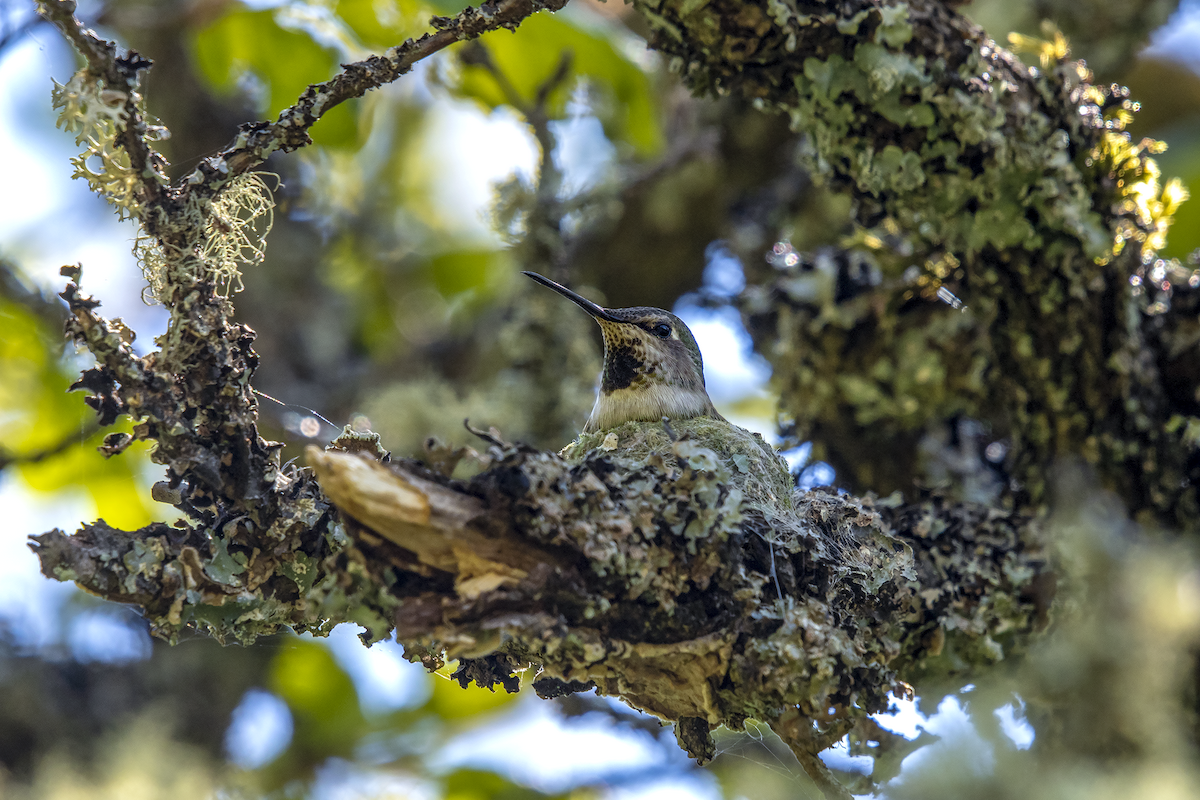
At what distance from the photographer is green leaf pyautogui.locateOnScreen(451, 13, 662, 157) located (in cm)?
438

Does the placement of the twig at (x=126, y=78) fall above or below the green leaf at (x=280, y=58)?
below

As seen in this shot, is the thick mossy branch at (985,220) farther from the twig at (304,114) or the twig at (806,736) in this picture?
the twig at (806,736)

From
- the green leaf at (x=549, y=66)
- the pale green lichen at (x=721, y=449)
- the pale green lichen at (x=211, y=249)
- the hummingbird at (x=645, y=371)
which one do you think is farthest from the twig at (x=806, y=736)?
the green leaf at (x=549, y=66)

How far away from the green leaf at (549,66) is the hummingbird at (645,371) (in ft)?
3.52

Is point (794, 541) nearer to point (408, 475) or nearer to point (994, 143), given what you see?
point (408, 475)

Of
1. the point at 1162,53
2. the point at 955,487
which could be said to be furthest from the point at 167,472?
the point at 1162,53

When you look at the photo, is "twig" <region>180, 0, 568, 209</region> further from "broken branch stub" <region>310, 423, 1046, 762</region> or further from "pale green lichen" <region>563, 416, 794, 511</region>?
"pale green lichen" <region>563, 416, 794, 511</region>

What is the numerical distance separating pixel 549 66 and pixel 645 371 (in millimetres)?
1753

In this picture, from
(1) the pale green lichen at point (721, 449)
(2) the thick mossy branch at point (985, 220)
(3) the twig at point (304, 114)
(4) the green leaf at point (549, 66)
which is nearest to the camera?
(3) the twig at point (304, 114)

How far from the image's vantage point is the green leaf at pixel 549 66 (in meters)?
4.38

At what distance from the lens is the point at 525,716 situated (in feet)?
18.2

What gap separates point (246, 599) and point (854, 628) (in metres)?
1.28

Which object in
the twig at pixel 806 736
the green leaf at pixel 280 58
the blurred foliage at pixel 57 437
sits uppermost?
the green leaf at pixel 280 58

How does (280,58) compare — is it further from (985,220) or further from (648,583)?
(648,583)
